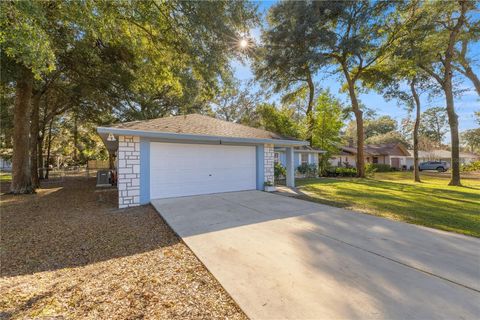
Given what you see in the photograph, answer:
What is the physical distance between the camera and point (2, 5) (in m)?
3.47

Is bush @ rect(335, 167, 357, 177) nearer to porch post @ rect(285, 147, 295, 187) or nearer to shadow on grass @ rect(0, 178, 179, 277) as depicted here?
porch post @ rect(285, 147, 295, 187)

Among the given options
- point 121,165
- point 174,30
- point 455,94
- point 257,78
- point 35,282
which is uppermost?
point 257,78

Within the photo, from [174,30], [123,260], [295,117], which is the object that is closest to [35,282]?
[123,260]

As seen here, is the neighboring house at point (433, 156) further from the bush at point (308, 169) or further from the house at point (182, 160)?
the house at point (182, 160)

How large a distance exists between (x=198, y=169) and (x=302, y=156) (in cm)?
1289

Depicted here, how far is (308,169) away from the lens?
17.5m

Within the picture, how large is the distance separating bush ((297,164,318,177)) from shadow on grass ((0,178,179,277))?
44.5 ft

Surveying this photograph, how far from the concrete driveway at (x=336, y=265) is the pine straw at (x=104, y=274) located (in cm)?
31

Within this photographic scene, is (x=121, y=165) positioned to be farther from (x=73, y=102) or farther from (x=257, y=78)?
(x=257, y=78)

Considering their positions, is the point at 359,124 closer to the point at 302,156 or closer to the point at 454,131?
the point at 302,156

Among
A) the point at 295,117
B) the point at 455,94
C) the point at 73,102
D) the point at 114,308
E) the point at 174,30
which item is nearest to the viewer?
the point at 114,308

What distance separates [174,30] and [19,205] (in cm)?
785

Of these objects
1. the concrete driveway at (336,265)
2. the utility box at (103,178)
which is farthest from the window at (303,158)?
the utility box at (103,178)

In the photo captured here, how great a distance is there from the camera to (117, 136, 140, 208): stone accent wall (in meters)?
6.49
